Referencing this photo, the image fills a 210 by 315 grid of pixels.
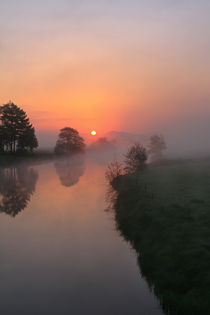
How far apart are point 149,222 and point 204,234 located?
15.4 feet

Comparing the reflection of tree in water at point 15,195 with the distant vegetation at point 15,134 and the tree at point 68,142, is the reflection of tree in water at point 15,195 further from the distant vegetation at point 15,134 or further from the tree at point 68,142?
the tree at point 68,142

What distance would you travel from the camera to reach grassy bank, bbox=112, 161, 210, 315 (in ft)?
35.1

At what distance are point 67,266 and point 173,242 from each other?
6.29 metres

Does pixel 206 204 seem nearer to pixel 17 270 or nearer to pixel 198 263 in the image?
Result: pixel 198 263

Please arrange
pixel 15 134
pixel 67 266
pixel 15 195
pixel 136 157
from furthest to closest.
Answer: pixel 15 134 → pixel 136 157 → pixel 15 195 → pixel 67 266

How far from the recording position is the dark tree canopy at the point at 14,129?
8488 cm

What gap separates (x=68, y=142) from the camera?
116 meters

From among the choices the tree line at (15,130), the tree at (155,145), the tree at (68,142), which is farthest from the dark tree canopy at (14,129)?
the tree at (155,145)

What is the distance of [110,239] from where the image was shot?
1858 cm

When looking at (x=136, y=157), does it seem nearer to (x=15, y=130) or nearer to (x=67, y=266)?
(x=67, y=266)

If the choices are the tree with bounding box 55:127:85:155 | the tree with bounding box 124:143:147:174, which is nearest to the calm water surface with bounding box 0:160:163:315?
the tree with bounding box 124:143:147:174

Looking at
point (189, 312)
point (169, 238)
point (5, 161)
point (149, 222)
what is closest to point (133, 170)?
point (149, 222)

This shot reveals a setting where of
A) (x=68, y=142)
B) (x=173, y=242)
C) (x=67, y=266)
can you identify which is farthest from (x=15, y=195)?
(x=68, y=142)

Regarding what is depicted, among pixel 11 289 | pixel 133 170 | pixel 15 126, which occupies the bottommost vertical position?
pixel 11 289
